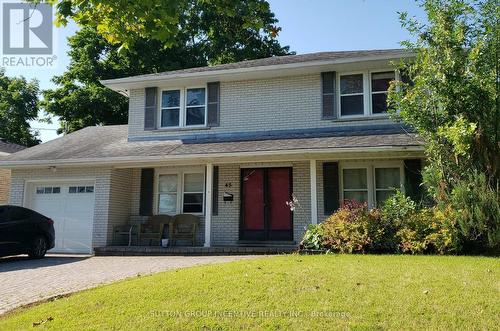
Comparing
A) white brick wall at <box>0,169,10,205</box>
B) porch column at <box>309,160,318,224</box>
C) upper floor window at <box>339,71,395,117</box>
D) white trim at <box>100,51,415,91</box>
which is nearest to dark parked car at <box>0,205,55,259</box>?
white trim at <box>100,51,415,91</box>

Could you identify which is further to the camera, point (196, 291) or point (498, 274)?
point (498, 274)

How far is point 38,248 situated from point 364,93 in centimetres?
1015

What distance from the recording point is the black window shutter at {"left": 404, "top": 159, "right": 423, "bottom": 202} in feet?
42.9

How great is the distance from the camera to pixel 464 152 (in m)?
9.91

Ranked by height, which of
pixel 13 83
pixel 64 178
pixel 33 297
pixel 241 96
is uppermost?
pixel 13 83

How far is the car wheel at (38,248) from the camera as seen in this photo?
1291 cm

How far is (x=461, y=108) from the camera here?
10547mm

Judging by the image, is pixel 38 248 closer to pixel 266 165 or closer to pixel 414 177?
pixel 266 165

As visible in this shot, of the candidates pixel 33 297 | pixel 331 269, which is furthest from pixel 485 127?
pixel 33 297

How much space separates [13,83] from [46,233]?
32.3 meters

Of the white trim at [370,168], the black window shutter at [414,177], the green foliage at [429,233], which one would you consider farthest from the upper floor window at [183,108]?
Result: the green foliage at [429,233]

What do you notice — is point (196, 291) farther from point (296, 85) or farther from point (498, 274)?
point (296, 85)

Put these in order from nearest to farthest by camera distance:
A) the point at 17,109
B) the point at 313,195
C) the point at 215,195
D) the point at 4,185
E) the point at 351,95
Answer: the point at 313,195
the point at 351,95
the point at 215,195
the point at 4,185
the point at 17,109

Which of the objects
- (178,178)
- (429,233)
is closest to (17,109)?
(178,178)
